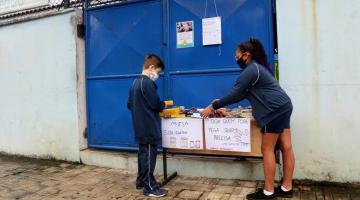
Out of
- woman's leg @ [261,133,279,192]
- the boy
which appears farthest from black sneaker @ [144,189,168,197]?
woman's leg @ [261,133,279,192]

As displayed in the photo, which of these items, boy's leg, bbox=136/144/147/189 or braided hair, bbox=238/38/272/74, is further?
boy's leg, bbox=136/144/147/189

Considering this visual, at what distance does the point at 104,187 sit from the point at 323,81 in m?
3.30

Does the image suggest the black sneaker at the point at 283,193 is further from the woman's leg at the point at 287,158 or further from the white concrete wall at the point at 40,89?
the white concrete wall at the point at 40,89

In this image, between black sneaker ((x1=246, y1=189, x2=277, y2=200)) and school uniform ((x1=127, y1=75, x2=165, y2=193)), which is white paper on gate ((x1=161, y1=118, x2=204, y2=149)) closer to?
school uniform ((x1=127, y1=75, x2=165, y2=193))

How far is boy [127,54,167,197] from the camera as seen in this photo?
486cm

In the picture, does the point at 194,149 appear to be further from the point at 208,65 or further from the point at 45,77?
the point at 45,77

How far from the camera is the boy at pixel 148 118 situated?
486 cm

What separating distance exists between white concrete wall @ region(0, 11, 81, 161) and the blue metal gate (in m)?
0.36

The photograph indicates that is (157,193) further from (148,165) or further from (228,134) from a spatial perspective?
(228,134)

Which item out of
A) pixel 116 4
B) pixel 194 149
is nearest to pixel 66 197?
pixel 194 149

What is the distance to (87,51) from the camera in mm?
6863

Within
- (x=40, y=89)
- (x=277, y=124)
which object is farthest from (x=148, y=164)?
(x=40, y=89)

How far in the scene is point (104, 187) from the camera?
540 cm

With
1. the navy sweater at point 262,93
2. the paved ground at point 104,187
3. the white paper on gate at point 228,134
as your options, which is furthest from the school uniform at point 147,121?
the navy sweater at point 262,93
